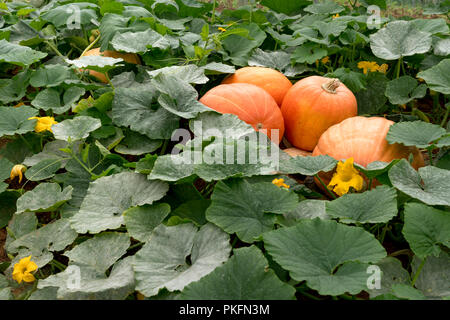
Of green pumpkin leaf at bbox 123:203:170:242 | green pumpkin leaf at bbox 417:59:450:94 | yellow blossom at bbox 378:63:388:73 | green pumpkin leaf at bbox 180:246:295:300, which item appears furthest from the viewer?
yellow blossom at bbox 378:63:388:73

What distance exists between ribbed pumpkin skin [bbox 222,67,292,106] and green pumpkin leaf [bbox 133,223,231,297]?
42.2 inches

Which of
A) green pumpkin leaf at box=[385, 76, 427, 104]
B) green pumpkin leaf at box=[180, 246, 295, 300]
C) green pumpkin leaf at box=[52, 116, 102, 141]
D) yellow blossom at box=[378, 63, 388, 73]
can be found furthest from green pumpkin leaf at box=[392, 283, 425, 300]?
yellow blossom at box=[378, 63, 388, 73]

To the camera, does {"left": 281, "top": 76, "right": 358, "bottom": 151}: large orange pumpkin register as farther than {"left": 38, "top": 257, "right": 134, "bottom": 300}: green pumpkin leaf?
Yes

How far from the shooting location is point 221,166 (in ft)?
4.66

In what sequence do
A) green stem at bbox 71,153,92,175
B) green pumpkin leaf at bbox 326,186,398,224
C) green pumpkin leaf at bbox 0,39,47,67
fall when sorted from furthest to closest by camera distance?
1. green pumpkin leaf at bbox 0,39,47,67
2. green stem at bbox 71,153,92,175
3. green pumpkin leaf at bbox 326,186,398,224

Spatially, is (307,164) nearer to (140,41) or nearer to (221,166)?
(221,166)

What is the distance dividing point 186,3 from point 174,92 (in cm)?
144

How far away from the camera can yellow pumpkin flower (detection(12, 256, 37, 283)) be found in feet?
4.33

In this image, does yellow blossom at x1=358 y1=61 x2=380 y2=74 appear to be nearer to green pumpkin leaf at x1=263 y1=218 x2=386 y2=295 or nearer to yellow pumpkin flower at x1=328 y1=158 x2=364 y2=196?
yellow pumpkin flower at x1=328 y1=158 x2=364 y2=196

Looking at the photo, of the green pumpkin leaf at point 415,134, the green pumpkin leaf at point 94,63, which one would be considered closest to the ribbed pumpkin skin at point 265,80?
the green pumpkin leaf at point 94,63

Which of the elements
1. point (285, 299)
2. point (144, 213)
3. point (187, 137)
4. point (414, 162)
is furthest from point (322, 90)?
point (285, 299)

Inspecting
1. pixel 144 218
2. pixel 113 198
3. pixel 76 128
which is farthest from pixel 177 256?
pixel 76 128

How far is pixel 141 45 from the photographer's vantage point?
2.25 meters
